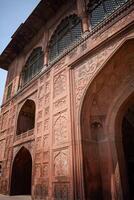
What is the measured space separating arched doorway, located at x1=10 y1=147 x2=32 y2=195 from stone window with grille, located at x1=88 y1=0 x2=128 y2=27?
262 inches

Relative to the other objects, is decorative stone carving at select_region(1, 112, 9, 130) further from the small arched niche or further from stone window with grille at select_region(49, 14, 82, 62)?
stone window with grille at select_region(49, 14, 82, 62)

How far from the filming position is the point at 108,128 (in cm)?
548

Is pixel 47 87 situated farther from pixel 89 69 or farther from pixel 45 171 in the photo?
pixel 45 171

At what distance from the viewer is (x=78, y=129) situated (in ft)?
16.7

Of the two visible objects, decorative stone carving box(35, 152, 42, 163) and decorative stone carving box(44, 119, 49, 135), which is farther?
decorative stone carving box(44, 119, 49, 135)

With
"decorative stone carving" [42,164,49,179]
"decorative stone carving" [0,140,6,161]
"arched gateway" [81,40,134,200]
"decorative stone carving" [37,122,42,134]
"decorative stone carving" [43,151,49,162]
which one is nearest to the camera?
"arched gateway" [81,40,134,200]

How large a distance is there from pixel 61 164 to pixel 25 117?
17.8 ft

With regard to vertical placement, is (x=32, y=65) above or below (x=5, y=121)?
above

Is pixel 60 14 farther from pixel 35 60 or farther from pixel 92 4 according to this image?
pixel 35 60


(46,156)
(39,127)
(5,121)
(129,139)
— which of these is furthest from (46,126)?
(5,121)

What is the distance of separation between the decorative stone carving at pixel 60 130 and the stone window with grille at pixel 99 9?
4.05 metres

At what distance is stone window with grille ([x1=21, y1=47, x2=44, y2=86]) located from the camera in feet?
32.3

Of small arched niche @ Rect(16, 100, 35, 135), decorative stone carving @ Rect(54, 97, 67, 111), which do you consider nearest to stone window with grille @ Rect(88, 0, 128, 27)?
decorative stone carving @ Rect(54, 97, 67, 111)

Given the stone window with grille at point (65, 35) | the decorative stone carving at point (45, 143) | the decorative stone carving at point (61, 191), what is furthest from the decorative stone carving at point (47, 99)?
the decorative stone carving at point (61, 191)
